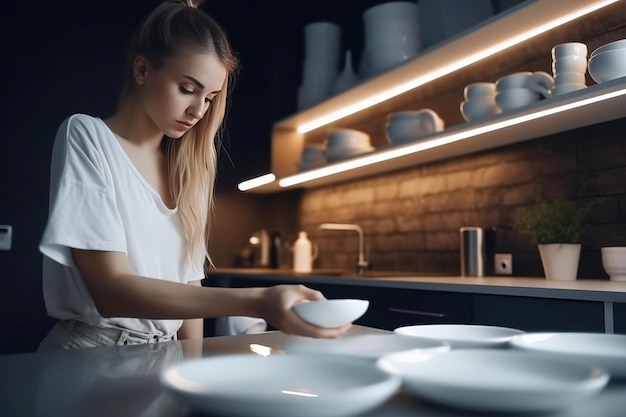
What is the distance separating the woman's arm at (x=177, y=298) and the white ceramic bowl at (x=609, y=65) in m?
1.37

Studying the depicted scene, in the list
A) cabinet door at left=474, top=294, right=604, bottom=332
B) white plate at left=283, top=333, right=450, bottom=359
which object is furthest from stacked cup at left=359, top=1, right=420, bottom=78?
white plate at left=283, top=333, right=450, bottom=359

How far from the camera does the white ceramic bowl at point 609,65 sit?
67.7 inches

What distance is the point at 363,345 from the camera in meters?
0.76

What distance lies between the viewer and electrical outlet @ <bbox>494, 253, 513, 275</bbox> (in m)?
2.42

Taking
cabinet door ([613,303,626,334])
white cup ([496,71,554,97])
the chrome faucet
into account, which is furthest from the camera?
the chrome faucet

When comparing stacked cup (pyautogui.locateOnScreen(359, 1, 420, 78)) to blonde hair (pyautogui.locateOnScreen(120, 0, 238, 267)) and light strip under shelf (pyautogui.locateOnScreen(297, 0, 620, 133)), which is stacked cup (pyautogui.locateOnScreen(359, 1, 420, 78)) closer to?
light strip under shelf (pyautogui.locateOnScreen(297, 0, 620, 133))

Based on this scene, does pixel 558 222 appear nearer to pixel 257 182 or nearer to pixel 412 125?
pixel 412 125

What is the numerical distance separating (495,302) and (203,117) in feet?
3.37

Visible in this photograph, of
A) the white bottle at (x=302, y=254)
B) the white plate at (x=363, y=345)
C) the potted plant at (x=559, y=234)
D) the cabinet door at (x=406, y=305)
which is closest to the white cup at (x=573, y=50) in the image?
the potted plant at (x=559, y=234)

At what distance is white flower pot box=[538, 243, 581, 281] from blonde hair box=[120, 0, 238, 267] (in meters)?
1.21

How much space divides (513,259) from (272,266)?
1952 millimetres

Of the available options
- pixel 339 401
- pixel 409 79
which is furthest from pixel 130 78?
pixel 409 79

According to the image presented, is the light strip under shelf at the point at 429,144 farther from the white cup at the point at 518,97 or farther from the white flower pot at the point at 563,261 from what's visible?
the white flower pot at the point at 563,261

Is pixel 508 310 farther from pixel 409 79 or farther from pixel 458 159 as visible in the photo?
pixel 409 79
